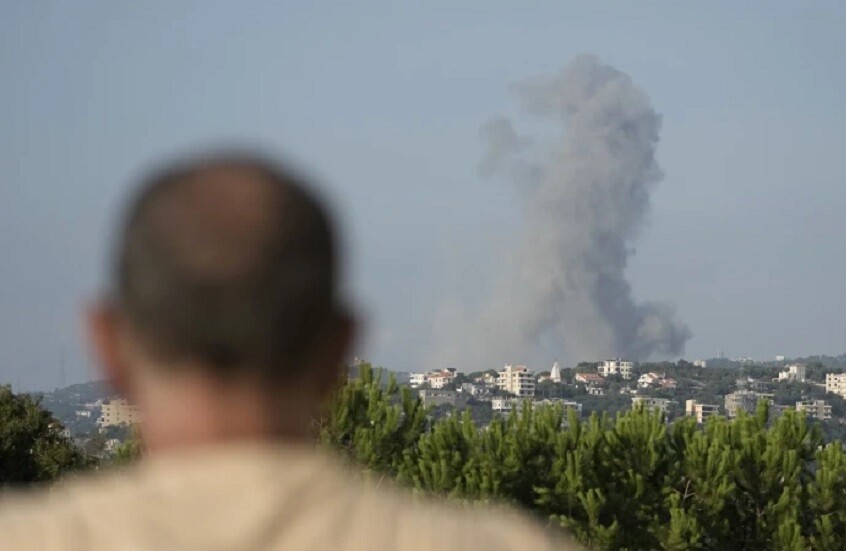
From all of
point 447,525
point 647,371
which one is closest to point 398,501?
point 447,525

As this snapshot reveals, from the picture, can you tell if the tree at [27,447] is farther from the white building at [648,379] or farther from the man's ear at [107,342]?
the white building at [648,379]

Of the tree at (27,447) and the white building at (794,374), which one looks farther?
the white building at (794,374)

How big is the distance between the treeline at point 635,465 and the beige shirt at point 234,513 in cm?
2794

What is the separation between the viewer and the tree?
4100cm

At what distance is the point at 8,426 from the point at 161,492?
41.0 meters

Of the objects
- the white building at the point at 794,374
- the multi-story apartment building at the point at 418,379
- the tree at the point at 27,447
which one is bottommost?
the tree at the point at 27,447

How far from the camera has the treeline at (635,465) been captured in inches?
1172

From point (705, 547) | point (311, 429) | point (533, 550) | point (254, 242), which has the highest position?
point (254, 242)

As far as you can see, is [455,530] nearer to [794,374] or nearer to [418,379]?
[418,379]

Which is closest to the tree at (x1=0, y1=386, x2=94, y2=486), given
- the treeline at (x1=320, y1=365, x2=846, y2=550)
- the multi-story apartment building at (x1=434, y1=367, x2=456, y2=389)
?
the treeline at (x1=320, y1=365, x2=846, y2=550)

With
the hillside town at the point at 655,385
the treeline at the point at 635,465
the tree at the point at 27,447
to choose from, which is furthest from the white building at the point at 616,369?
the treeline at the point at 635,465

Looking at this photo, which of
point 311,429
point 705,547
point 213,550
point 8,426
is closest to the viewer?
point 213,550

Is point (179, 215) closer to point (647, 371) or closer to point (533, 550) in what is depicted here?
point (533, 550)

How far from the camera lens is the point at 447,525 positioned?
1405mm
